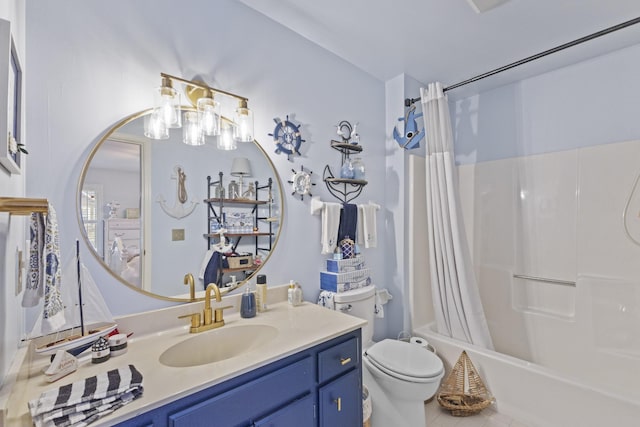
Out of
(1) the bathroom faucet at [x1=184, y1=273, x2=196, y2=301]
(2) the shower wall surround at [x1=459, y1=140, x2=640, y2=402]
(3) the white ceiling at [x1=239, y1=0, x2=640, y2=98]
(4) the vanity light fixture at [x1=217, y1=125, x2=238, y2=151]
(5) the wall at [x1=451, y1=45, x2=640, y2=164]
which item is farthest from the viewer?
(5) the wall at [x1=451, y1=45, x2=640, y2=164]

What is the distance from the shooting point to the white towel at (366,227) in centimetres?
209

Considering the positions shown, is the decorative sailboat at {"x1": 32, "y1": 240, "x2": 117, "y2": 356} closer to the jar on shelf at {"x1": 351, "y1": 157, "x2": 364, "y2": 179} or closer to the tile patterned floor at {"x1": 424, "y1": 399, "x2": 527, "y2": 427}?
the jar on shelf at {"x1": 351, "y1": 157, "x2": 364, "y2": 179}

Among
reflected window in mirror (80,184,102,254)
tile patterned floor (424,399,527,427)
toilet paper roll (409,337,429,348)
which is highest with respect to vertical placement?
reflected window in mirror (80,184,102,254)

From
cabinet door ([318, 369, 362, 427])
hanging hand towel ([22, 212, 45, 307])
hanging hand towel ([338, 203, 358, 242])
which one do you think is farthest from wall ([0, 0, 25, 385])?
hanging hand towel ([338, 203, 358, 242])

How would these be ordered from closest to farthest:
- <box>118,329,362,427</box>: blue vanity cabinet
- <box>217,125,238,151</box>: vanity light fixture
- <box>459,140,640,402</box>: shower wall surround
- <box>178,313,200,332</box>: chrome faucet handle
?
<box>118,329,362,427</box>: blue vanity cabinet
<box>178,313,200,332</box>: chrome faucet handle
<box>217,125,238,151</box>: vanity light fixture
<box>459,140,640,402</box>: shower wall surround

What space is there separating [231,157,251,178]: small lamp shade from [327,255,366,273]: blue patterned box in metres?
0.77

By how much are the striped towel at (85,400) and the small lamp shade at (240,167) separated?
0.98 m

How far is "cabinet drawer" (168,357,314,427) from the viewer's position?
2.78 ft

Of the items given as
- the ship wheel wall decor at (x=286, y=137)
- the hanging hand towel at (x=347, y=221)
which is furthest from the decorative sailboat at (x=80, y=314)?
the hanging hand towel at (x=347, y=221)

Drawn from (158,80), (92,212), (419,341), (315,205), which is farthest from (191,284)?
(419,341)

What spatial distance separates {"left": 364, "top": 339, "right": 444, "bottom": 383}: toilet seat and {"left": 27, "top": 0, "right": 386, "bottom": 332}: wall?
20.4 inches

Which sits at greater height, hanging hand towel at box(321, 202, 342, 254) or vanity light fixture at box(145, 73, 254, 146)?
vanity light fixture at box(145, 73, 254, 146)

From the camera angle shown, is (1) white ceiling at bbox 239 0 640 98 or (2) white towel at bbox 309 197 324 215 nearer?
(1) white ceiling at bbox 239 0 640 98

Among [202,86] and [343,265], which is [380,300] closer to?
[343,265]
